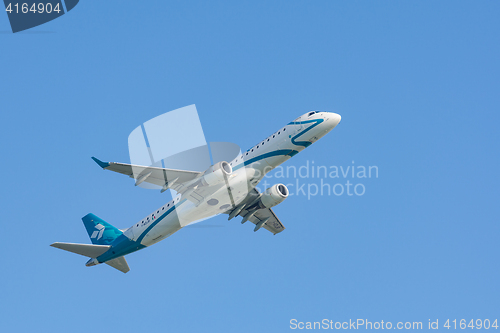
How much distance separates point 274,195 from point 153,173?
34.1 feet

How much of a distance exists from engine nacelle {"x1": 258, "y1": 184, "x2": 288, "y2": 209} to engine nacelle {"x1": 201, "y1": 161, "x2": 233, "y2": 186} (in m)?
6.06

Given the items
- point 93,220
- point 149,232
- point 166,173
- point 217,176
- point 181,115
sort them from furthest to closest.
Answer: point 93,220
point 149,232
point 166,173
point 217,176
point 181,115

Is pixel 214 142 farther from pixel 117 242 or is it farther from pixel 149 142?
pixel 117 242

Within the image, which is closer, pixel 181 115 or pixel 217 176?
pixel 181 115

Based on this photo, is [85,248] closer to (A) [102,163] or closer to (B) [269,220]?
(A) [102,163]

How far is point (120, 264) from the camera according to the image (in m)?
49.2

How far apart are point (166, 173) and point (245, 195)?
691cm

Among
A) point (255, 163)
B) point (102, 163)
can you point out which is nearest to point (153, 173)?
point (102, 163)

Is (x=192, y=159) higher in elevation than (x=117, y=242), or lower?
higher

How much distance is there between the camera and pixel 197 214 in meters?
42.9

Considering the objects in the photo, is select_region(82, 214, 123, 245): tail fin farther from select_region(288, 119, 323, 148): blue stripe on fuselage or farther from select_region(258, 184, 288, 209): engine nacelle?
select_region(288, 119, 323, 148): blue stripe on fuselage

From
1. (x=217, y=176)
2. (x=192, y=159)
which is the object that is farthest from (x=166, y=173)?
(x=217, y=176)

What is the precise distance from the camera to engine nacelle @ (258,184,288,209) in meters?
44.7

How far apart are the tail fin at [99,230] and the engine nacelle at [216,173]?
13.4m
